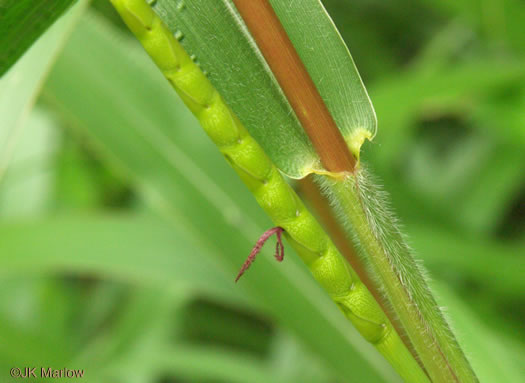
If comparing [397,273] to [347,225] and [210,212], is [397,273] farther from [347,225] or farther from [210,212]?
[210,212]

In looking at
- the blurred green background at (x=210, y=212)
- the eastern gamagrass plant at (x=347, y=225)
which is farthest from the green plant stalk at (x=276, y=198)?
the blurred green background at (x=210, y=212)

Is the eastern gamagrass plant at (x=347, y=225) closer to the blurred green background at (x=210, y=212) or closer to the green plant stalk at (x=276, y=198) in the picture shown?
the green plant stalk at (x=276, y=198)

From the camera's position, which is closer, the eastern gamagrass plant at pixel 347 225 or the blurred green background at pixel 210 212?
the eastern gamagrass plant at pixel 347 225

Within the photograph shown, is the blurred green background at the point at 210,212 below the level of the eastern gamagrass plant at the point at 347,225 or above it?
below

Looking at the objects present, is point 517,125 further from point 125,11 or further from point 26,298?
point 26,298

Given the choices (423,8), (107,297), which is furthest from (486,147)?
(107,297)

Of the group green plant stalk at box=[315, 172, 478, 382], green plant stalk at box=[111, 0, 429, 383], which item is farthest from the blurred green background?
green plant stalk at box=[315, 172, 478, 382]

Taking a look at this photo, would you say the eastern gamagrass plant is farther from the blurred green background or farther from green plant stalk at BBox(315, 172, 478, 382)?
the blurred green background
